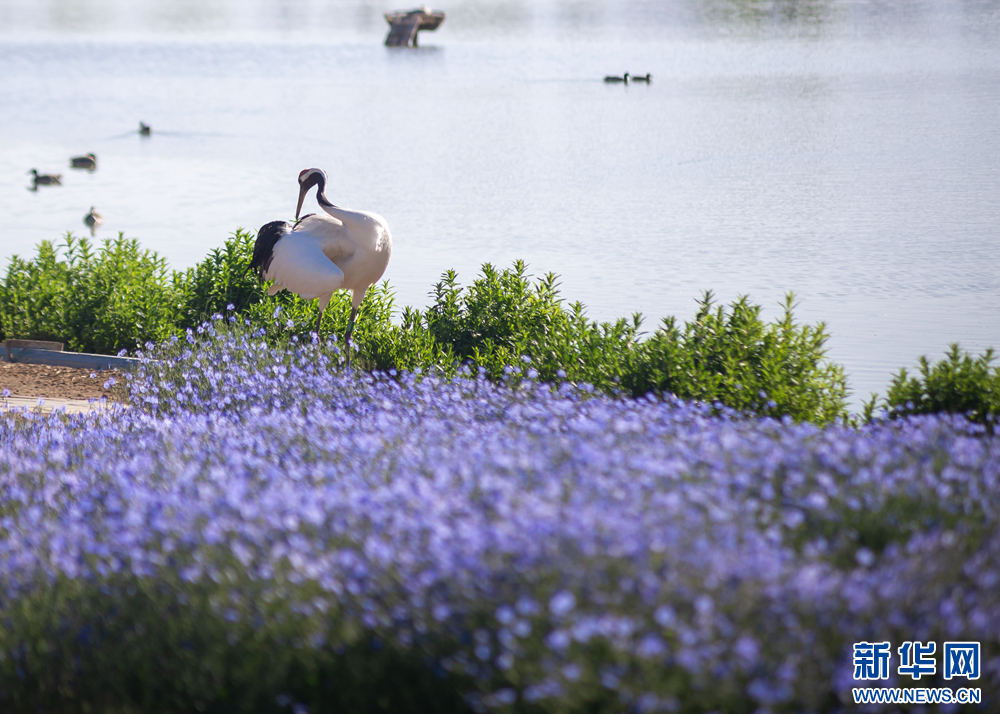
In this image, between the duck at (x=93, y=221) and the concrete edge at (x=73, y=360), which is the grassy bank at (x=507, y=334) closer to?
the concrete edge at (x=73, y=360)

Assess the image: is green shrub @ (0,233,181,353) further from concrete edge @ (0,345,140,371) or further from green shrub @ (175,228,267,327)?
concrete edge @ (0,345,140,371)

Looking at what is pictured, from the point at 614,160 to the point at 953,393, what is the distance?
19.2 m

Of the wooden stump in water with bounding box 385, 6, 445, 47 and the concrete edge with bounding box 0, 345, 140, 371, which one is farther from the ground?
the wooden stump in water with bounding box 385, 6, 445, 47

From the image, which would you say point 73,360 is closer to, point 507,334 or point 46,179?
point 507,334

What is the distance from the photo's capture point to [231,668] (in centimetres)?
334

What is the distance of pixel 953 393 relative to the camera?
18.6 ft

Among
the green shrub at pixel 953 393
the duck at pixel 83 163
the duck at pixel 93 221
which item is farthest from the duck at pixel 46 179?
the green shrub at pixel 953 393

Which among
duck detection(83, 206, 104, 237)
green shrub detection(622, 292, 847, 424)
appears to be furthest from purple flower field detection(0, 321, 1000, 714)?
duck detection(83, 206, 104, 237)

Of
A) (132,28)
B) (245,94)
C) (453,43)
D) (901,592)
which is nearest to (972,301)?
(901,592)

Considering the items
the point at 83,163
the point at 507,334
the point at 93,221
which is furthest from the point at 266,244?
the point at 83,163

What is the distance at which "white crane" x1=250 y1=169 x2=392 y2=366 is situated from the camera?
26.0ft

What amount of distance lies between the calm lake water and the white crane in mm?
3722

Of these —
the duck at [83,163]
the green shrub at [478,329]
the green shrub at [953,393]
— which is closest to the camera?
the green shrub at [953,393]

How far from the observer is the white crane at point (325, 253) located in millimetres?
7914
